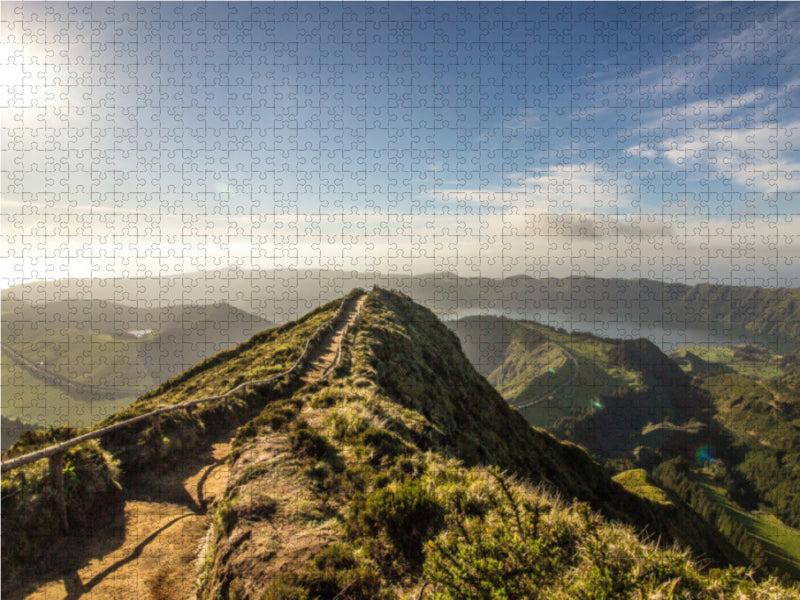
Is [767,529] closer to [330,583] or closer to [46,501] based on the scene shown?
[330,583]

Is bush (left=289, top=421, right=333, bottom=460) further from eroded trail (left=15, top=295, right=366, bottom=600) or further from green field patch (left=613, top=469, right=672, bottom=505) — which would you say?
green field patch (left=613, top=469, right=672, bottom=505)

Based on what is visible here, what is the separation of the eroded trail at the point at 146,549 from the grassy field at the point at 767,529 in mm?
165234

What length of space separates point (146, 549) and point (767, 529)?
220 m

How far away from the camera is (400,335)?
109 feet

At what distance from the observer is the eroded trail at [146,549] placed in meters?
7.05

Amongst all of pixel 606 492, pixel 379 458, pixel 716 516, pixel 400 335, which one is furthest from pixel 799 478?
pixel 379 458

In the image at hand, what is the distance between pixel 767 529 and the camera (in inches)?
5733

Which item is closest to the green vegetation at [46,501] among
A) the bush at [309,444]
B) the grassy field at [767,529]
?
the bush at [309,444]

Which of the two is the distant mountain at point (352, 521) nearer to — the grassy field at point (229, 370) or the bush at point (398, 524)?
the bush at point (398, 524)

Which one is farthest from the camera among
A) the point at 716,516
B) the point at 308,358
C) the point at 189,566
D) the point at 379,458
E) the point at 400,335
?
the point at 716,516

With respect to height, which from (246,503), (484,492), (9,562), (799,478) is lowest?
(799,478)

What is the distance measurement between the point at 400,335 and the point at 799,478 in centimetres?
26014

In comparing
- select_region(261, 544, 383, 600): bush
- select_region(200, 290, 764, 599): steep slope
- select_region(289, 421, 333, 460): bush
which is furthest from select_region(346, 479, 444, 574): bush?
select_region(289, 421, 333, 460): bush

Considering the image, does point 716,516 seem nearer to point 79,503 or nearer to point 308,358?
point 308,358
